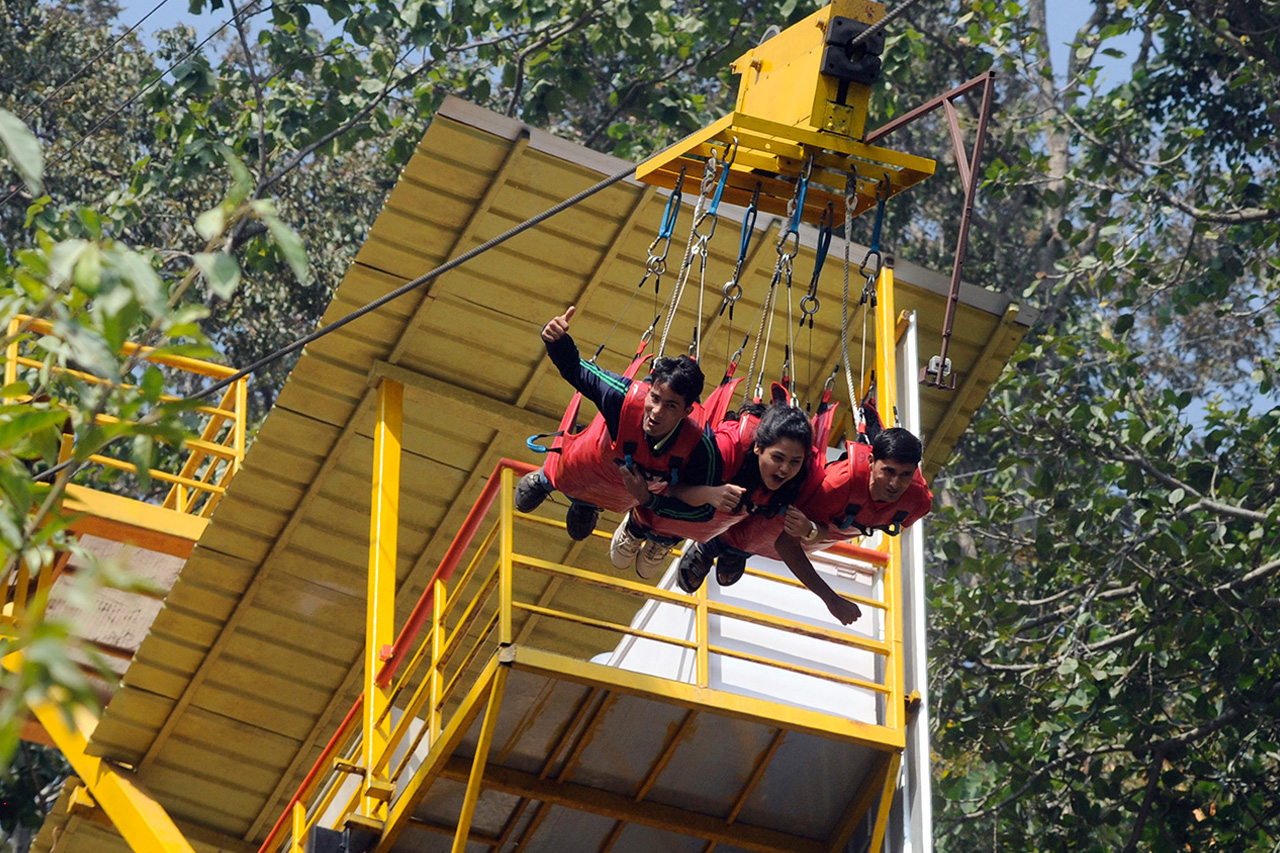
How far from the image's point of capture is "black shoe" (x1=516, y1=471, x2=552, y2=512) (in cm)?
823

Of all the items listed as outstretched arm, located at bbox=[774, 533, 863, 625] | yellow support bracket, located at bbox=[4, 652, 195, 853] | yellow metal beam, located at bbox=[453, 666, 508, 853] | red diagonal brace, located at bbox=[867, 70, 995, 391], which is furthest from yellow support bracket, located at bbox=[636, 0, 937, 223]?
yellow support bracket, located at bbox=[4, 652, 195, 853]

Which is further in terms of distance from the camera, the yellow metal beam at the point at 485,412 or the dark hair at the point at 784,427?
the yellow metal beam at the point at 485,412

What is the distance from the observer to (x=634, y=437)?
728 cm

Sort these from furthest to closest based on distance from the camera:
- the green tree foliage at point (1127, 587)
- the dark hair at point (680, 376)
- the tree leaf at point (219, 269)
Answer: the green tree foliage at point (1127, 587)
the dark hair at point (680, 376)
the tree leaf at point (219, 269)

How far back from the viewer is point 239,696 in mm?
12094

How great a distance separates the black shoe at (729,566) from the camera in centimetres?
799

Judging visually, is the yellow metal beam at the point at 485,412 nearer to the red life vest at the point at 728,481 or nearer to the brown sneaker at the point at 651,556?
the brown sneaker at the point at 651,556

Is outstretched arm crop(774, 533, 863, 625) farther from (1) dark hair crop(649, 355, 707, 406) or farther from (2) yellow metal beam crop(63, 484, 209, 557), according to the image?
(2) yellow metal beam crop(63, 484, 209, 557)

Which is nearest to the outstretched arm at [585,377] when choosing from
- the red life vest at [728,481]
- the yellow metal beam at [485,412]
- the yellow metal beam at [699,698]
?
the red life vest at [728,481]

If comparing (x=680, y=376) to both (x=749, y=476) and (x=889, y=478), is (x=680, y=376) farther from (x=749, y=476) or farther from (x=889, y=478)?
(x=889, y=478)

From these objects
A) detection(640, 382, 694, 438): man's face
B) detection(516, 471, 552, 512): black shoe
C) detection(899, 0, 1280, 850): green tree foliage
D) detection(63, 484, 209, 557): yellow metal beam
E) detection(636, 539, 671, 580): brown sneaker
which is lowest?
detection(640, 382, 694, 438): man's face

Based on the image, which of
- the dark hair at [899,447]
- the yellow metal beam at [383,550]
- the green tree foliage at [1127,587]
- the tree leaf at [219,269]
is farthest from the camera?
the green tree foliage at [1127,587]

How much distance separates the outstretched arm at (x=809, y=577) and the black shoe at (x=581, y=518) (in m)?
0.93

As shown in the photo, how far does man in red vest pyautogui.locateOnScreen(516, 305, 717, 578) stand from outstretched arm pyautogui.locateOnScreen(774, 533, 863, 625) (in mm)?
541
